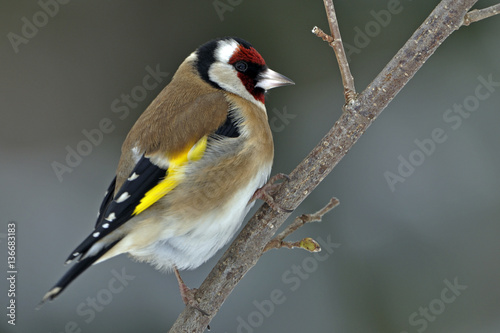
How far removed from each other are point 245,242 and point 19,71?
2.72 m

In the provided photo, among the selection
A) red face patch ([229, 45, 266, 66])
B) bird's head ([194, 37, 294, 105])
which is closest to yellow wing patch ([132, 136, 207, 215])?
bird's head ([194, 37, 294, 105])

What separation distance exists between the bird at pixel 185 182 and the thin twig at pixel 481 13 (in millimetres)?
942

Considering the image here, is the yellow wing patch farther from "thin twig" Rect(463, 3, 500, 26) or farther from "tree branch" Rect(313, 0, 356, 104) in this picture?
"thin twig" Rect(463, 3, 500, 26)

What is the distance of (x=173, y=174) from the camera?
7.57 ft

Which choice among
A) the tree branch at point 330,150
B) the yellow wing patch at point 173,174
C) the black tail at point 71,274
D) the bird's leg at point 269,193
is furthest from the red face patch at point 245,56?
the black tail at point 71,274

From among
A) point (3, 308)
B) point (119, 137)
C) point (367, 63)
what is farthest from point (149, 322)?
point (367, 63)

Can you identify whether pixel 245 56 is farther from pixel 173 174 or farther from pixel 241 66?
pixel 173 174

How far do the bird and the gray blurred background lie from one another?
1236mm

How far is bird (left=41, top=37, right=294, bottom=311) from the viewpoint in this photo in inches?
89.1

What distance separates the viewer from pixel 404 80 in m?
2.00

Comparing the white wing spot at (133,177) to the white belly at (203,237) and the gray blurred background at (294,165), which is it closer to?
the white belly at (203,237)

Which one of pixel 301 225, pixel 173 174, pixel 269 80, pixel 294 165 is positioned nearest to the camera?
pixel 301 225

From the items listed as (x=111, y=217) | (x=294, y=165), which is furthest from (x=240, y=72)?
(x=294, y=165)

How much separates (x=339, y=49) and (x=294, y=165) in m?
1.77
